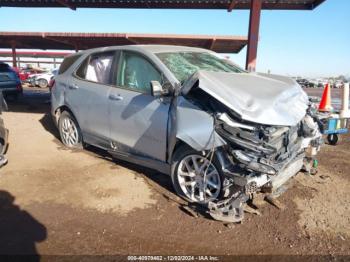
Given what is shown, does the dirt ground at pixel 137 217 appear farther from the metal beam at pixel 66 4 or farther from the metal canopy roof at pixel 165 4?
the metal beam at pixel 66 4

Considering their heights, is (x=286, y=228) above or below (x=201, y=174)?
below

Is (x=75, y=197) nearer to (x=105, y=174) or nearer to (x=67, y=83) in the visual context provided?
→ (x=105, y=174)

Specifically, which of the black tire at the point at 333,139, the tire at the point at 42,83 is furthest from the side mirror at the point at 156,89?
the tire at the point at 42,83

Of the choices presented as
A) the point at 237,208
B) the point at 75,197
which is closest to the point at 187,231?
the point at 237,208

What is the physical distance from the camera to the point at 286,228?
3855 millimetres

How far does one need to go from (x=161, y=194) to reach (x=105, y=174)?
1.15 metres

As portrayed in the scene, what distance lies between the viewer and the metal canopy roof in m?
10.8

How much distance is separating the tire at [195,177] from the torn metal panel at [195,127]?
20cm

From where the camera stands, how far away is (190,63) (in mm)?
5035

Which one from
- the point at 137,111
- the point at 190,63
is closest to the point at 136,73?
the point at 137,111

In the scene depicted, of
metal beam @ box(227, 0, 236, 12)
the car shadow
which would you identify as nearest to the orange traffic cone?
metal beam @ box(227, 0, 236, 12)

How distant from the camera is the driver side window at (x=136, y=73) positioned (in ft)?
15.8

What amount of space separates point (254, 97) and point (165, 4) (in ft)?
28.6

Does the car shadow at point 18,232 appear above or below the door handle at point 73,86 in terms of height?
below
